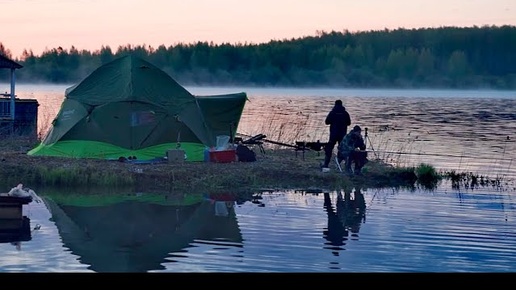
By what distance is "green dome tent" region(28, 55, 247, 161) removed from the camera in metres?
20.3

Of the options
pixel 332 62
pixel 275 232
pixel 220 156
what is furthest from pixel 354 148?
pixel 332 62

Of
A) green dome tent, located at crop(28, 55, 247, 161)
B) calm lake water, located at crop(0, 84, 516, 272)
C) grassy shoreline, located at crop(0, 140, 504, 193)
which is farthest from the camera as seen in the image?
green dome tent, located at crop(28, 55, 247, 161)

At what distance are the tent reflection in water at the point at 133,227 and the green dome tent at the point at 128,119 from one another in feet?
13.8

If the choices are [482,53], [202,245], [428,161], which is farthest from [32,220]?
Result: [482,53]

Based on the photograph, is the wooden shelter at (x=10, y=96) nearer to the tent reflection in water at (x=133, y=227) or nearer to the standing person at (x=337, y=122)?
the tent reflection in water at (x=133, y=227)

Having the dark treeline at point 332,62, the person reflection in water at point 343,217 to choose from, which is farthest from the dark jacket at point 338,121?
the dark treeline at point 332,62

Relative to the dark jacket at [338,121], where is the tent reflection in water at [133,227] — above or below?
below

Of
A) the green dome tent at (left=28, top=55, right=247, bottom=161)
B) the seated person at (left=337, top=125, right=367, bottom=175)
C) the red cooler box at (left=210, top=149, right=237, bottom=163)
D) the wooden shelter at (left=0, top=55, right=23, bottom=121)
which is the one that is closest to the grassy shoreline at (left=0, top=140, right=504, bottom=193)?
the red cooler box at (left=210, top=149, right=237, bottom=163)

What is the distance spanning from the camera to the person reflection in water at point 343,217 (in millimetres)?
11625

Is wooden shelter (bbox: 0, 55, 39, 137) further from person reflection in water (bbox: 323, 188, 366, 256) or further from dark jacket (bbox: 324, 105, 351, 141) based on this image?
person reflection in water (bbox: 323, 188, 366, 256)

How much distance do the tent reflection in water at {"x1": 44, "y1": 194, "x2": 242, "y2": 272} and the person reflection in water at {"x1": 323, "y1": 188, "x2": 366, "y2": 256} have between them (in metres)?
1.41

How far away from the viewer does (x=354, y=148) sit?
61.2ft

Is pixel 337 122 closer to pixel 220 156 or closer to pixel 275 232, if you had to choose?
pixel 220 156

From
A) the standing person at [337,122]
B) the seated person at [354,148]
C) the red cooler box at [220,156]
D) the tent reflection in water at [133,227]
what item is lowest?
the tent reflection in water at [133,227]
